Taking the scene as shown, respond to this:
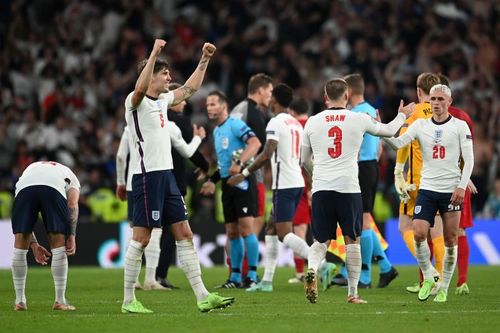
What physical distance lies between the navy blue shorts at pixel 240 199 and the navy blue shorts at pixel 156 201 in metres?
3.91

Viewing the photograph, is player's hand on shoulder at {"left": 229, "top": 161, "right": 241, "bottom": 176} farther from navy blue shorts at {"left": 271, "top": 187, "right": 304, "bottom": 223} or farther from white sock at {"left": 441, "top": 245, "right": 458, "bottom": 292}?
white sock at {"left": 441, "top": 245, "right": 458, "bottom": 292}

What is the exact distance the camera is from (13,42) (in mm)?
26516

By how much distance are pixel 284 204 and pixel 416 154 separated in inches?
77.4

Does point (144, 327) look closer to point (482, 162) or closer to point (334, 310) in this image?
point (334, 310)

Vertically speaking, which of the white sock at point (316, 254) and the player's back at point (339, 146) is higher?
the player's back at point (339, 146)

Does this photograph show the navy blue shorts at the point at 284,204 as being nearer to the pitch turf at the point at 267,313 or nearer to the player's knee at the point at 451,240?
the pitch turf at the point at 267,313

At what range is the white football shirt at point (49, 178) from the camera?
11.7 m

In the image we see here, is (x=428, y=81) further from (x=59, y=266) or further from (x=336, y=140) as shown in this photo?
(x=59, y=266)

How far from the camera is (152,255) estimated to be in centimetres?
1522

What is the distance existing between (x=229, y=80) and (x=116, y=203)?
15.1ft

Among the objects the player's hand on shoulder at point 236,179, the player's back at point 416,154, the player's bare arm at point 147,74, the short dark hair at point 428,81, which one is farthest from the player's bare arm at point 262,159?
the player's bare arm at point 147,74

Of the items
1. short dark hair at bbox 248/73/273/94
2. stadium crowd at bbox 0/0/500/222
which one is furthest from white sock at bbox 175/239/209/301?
stadium crowd at bbox 0/0/500/222

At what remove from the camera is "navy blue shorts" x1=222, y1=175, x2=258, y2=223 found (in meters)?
15.2

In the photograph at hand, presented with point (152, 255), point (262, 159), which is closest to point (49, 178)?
point (262, 159)
